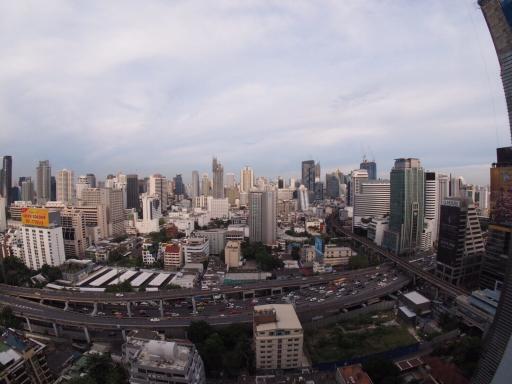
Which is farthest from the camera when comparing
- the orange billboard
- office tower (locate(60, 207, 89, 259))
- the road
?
office tower (locate(60, 207, 89, 259))

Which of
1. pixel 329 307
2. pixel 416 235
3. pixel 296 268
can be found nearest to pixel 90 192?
pixel 296 268

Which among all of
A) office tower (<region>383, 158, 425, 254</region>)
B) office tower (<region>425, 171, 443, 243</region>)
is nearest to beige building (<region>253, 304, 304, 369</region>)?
office tower (<region>383, 158, 425, 254</region>)

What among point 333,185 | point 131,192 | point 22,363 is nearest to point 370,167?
point 333,185

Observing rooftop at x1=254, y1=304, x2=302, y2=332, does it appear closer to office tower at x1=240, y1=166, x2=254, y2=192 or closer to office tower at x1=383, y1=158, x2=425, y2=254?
office tower at x1=383, y1=158, x2=425, y2=254

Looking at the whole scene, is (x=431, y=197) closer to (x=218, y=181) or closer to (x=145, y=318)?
(x=145, y=318)

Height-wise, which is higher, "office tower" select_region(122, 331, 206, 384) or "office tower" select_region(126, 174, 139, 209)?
"office tower" select_region(126, 174, 139, 209)

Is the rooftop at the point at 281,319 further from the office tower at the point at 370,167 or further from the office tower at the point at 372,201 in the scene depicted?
the office tower at the point at 370,167

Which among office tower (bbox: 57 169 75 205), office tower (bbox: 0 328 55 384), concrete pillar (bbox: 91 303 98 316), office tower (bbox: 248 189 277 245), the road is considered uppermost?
office tower (bbox: 57 169 75 205)

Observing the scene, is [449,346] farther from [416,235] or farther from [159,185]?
[159,185]
